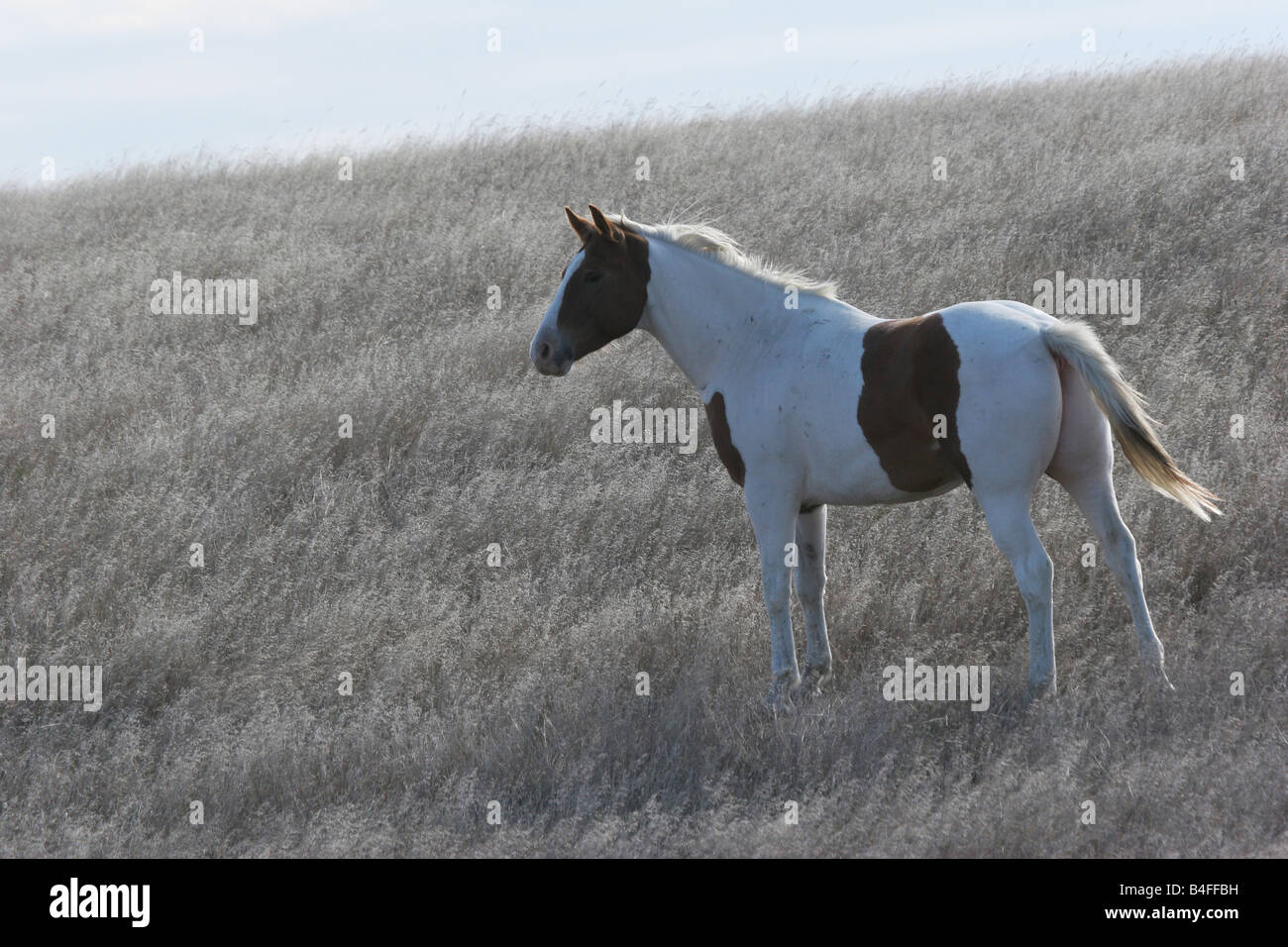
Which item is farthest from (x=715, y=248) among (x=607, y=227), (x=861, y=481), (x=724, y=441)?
(x=861, y=481)

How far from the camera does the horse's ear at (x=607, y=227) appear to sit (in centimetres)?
552

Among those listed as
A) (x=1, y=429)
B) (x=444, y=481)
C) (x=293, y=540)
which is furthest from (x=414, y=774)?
(x=1, y=429)

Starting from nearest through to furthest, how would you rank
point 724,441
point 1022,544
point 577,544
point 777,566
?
point 1022,544 → point 777,566 → point 724,441 → point 577,544

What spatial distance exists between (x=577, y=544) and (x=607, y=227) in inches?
90.5

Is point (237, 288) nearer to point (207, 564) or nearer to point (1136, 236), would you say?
point (207, 564)

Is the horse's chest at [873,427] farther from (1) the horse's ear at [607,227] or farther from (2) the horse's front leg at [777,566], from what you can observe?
(1) the horse's ear at [607,227]

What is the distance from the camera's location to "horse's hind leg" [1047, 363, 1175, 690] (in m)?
5.01

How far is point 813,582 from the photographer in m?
5.79

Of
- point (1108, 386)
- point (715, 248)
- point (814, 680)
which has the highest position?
point (715, 248)

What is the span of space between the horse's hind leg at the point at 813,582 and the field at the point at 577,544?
0.55ft

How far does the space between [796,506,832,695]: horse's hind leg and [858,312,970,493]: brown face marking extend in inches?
27.0

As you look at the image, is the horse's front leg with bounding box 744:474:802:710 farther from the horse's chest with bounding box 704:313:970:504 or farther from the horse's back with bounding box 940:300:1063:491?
the horse's back with bounding box 940:300:1063:491

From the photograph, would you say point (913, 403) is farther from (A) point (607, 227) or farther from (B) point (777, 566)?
(A) point (607, 227)

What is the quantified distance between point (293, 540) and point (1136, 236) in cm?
748
